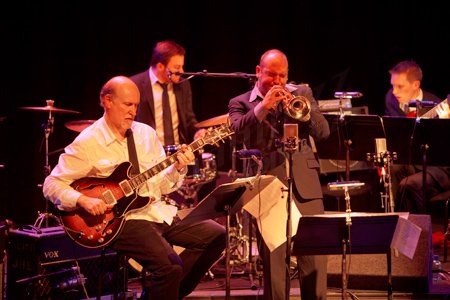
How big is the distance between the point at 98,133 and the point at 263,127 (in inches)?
50.6

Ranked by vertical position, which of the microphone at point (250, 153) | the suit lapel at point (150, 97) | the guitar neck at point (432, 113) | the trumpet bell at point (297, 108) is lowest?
the microphone at point (250, 153)

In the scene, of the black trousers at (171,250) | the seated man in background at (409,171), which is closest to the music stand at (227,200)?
the black trousers at (171,250)

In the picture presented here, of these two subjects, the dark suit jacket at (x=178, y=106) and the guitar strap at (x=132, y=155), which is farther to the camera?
the dark suit jacket at (x=178, y=106)

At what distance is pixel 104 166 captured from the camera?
12.7ft

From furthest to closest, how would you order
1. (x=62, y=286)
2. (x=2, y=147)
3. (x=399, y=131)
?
(x=2, y=147) → (x=399, y=131) → (x=62, y=286)

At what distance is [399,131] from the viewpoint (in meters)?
5.21

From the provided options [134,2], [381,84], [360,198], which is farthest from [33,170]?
[381,84]

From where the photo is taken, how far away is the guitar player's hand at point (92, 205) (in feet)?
11.9

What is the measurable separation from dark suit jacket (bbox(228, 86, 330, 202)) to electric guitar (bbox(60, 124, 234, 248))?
0.17 metres

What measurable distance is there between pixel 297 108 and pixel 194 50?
407 centimetres

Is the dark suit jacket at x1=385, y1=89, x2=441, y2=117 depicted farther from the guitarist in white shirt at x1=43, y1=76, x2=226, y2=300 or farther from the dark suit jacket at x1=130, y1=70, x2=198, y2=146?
the guitarist in white shirt at x1=43, y1=76, x2=226, y2=300

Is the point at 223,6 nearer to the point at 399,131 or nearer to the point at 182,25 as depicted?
the point at 182,25

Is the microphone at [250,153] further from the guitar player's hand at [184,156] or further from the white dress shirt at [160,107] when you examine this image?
the white dress shirt at [160,107]

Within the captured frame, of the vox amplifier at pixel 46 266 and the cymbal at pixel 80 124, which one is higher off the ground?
the cymbal at pixel 80 124
